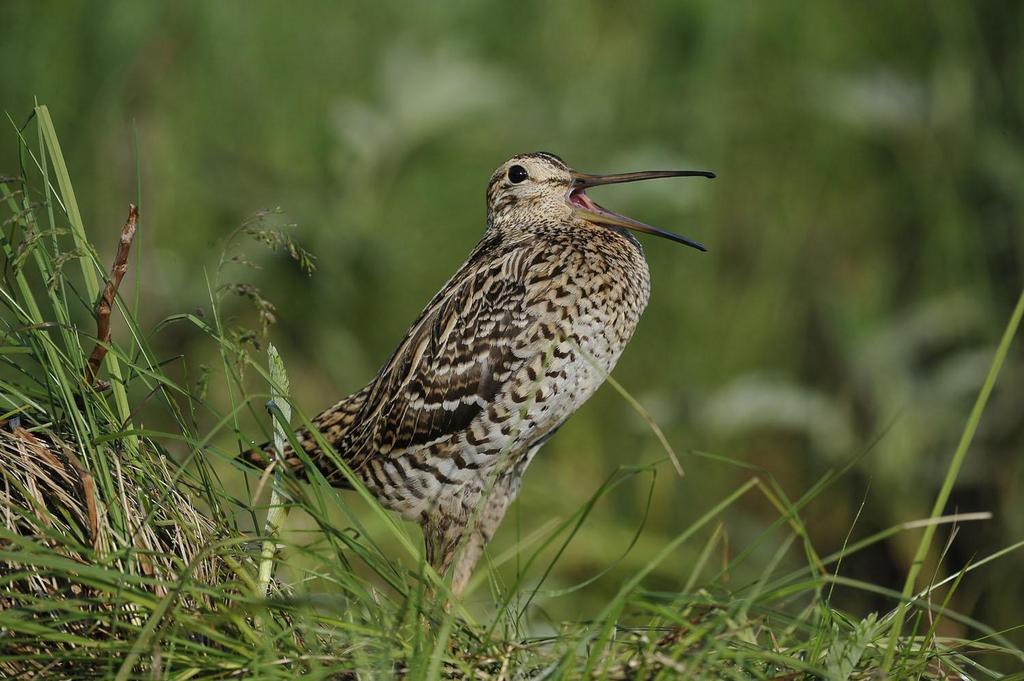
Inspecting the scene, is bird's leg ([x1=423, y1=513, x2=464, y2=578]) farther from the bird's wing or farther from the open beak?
the open beak

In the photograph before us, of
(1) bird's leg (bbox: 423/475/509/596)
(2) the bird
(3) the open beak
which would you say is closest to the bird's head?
(3) the open beak

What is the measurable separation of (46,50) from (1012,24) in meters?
4.78

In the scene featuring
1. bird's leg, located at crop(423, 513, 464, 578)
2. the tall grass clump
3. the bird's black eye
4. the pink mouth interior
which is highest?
the bird's black eye

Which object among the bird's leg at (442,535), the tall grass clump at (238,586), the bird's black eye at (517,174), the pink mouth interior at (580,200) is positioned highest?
the bird's black eye at (517,174)

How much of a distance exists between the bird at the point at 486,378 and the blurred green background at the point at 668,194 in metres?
1.53

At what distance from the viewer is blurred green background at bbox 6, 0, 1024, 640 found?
18.4ft

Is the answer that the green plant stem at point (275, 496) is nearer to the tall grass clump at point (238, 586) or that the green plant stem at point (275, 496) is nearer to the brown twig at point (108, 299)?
the tall grass clump at point (238, 586)

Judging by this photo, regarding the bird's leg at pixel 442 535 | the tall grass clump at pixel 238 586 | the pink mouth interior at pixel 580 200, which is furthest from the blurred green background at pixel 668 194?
the tall grass clump at pixel 238 586

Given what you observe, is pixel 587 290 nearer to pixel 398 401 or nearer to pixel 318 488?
pixel 398 401

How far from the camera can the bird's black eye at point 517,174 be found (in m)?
4.06

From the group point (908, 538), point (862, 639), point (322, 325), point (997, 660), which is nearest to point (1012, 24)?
point (908, 538)

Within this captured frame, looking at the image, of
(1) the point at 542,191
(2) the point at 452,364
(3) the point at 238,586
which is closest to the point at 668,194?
(1) the point at 542,191

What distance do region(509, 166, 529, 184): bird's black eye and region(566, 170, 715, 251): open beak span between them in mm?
152

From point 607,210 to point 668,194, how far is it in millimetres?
1583
